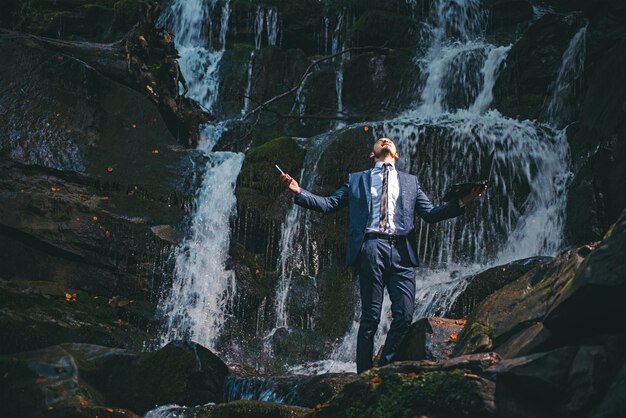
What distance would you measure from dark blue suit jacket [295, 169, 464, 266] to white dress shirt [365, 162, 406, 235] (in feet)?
0.12

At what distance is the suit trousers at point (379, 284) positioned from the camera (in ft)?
24.2

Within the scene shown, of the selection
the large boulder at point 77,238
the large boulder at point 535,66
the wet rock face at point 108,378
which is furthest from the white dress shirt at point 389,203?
the large boulder at point 535,66

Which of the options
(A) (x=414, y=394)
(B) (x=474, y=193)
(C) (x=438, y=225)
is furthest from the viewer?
(C) (x=438, y=225)

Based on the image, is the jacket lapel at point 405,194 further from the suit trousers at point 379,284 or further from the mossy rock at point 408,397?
the mossy rock at point 408,397

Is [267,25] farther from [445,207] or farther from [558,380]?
[558,380]

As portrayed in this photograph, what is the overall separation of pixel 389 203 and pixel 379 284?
0.75m

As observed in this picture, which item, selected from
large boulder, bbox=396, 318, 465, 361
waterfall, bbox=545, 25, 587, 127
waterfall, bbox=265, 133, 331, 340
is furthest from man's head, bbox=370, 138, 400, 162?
waterfall, bbox=545, 25, 587, 127

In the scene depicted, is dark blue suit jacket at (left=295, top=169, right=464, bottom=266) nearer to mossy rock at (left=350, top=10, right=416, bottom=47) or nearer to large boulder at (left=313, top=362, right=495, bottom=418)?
large boulder at (left=313, top=362, right=495, bottom=418)

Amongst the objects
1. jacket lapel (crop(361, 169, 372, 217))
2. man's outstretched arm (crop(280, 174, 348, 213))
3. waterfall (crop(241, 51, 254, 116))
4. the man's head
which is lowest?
man's outstretched arm (crop(280, 174, 348, 213))

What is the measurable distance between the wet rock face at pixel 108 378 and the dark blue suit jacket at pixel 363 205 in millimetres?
2247

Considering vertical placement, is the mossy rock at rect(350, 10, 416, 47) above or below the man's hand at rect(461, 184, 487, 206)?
above

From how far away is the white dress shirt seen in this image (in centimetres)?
753

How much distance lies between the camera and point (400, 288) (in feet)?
24.5

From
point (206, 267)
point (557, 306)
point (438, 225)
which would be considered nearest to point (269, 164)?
point (206, 267)
